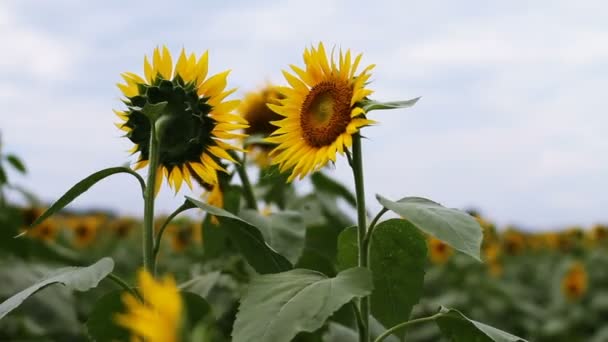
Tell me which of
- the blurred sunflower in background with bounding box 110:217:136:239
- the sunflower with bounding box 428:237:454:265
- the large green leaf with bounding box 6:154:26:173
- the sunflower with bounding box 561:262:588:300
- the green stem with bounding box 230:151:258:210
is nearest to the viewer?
the green stem with bounding box 230:151:258:210

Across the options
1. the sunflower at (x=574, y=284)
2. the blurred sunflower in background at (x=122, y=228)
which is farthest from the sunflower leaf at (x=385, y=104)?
the blurred sunflower in background at (x=122, y=228)

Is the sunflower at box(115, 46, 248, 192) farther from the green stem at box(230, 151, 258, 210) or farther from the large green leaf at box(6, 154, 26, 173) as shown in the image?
the large green leaf at box(6, 154, 26, 173)

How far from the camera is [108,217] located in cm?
695

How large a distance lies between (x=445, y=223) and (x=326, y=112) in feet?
0.84

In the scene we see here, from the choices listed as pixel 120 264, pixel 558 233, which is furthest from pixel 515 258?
pixel 120 264

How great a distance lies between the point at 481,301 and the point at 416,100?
3.84 metres

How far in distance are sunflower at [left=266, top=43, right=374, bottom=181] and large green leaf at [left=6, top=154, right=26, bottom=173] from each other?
5.36 feet

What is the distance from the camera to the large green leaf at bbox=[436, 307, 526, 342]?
91 centimetres

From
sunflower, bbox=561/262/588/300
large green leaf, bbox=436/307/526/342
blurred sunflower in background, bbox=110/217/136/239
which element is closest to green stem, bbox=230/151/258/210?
large green leaf, bbox=436/307/526/342

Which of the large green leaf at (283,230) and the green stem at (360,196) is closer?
the green stem at (360,196)

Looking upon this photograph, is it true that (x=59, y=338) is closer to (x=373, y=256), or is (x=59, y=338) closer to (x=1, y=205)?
(x=1, y=205)

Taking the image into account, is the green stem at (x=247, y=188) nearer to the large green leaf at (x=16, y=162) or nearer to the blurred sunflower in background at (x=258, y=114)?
the blurred sunflower in background at (x=258, y=114)

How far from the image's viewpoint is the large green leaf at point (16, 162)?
252 centimetres

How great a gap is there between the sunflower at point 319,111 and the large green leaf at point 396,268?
119 mm
